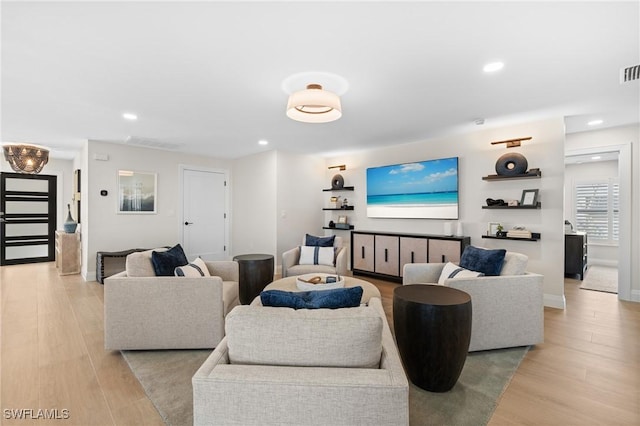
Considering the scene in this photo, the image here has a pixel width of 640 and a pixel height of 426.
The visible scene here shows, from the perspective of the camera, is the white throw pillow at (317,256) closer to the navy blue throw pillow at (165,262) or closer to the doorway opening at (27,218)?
the navy blue throw pillow at (165,262)

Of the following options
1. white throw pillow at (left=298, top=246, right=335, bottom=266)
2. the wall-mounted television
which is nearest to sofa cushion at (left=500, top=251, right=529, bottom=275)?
the wall-mounted television

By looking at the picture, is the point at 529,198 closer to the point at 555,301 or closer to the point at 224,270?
the point at 555,301

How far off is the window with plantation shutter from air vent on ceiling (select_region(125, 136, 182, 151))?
8391mm

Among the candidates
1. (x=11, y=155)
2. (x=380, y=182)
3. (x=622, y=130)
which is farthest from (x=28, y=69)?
(x=622, y=130)

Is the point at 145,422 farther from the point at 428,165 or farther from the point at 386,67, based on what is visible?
the point at 428,165

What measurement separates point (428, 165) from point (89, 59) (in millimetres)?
4406

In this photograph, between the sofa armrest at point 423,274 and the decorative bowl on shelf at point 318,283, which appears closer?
the decorative bowl on shelf at point 318,283

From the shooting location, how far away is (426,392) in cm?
203

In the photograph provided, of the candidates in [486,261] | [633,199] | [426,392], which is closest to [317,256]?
[486,261]

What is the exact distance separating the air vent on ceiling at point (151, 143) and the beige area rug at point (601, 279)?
7182 mm

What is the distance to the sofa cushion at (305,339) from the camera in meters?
1.25

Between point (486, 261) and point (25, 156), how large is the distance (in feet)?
23.9

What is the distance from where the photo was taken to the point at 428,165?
493 centimetres

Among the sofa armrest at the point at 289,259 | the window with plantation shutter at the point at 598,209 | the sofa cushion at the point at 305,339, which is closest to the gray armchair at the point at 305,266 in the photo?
the sofa armrest at the point at 289,259
